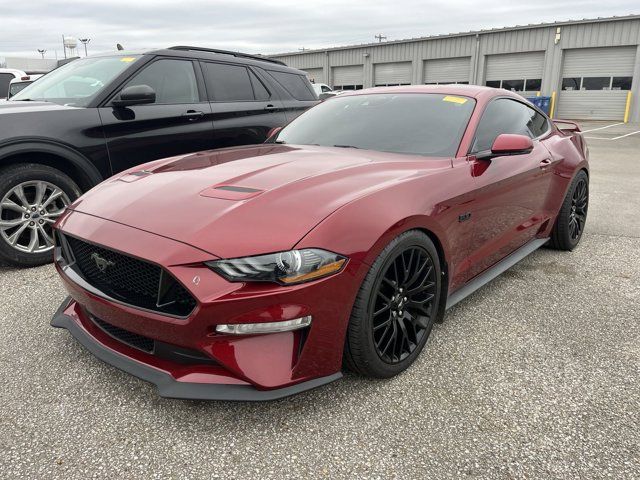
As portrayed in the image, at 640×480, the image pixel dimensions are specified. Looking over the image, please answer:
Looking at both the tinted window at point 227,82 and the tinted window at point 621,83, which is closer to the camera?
the tinted window at point 227,82

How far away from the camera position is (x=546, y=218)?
3982mm

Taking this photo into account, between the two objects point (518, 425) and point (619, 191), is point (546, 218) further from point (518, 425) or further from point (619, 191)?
point (619, 191)

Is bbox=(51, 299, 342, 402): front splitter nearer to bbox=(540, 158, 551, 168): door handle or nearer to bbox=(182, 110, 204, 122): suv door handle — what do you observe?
bbox=(540, 158, 551, 168): door handle

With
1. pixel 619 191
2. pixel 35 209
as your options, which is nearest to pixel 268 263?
pixel 35 209

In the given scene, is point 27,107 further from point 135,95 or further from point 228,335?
point 228,335

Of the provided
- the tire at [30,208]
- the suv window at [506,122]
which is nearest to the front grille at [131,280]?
the tire at [30,208]

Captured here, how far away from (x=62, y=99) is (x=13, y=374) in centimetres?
275

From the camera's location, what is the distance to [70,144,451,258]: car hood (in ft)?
6.42

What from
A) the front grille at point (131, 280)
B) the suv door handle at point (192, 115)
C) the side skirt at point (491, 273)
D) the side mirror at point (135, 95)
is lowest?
the side skirt at point (491, 273)

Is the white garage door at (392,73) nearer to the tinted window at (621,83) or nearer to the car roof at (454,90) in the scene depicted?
the tinted window at (621,83)

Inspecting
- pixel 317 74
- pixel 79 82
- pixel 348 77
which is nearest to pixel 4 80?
pixel 79 82

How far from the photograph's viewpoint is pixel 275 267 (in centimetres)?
187

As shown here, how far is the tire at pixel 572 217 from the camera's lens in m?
4.26

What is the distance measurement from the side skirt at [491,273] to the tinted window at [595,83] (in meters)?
27.4
